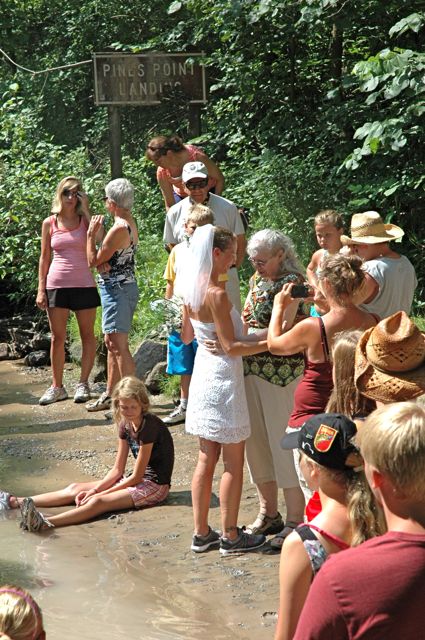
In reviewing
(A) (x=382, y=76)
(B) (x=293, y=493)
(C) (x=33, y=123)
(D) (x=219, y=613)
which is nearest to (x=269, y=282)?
(B) (x=293, y=493)

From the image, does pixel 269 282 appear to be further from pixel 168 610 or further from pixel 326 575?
pixel 326 575

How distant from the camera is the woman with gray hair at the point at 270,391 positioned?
5680 mm

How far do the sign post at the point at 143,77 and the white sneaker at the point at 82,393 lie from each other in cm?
288

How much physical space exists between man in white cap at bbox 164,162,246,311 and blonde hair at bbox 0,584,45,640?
15.5ft

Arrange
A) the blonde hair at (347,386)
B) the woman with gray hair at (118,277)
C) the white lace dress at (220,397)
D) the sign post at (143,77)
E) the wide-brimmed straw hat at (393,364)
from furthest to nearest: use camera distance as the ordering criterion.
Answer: the sign post at (143,77)
the woman with gray hair at (118,277)
the white lace dress at (220,397)
the blonde hair at (347,386)
the wide-brimmed straw hat at (393,364)

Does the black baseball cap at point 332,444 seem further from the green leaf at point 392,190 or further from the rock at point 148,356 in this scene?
the rock at point 148,356

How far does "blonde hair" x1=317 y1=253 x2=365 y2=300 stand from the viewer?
475 cm

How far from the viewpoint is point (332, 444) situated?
3.20 m

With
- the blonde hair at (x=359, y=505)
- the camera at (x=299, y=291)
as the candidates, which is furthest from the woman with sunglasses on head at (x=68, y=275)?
the blonde hair at (x=359, y=505)

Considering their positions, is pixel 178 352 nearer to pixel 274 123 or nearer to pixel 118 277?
pixel 118 277

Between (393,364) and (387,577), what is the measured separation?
5.61 ft

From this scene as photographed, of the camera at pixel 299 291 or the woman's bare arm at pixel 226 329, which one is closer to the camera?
the camera at pixel 299 291

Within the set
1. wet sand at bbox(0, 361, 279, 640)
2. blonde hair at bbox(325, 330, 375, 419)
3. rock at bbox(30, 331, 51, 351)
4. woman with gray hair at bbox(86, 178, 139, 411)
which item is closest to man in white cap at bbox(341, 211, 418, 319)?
wet sand at bbox(0, 361, 279, 640)

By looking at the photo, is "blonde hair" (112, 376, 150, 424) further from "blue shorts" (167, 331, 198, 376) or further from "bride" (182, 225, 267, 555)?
"blue shorts" (167, 331, 198, 376)
